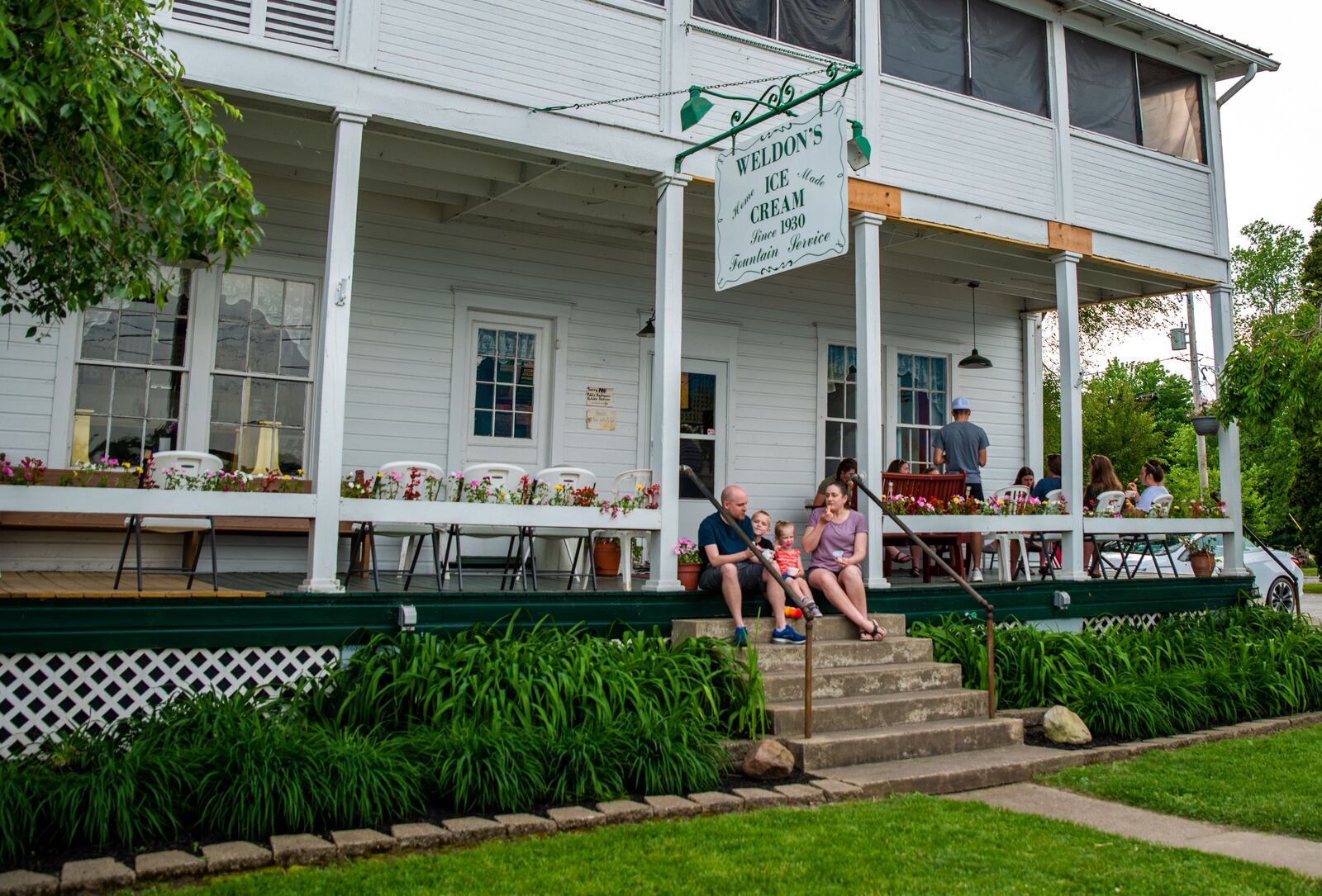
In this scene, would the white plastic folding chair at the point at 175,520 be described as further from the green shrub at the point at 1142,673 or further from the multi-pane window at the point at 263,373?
the green shrub at the point at 1142,673

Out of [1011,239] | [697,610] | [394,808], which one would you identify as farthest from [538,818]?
[1011,239]

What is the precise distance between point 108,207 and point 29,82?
563mm

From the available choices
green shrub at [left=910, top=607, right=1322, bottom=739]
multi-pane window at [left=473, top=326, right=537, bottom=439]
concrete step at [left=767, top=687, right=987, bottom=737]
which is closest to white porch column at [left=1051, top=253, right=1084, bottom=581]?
green shrub at [left=910, top=607, right=1322, bottom=739]

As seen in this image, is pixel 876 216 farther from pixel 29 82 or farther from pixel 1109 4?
pixel 29 82

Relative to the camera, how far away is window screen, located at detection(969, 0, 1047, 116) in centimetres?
1010

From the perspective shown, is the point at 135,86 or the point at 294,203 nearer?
the point at 135,86

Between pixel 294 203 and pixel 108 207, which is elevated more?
pixel 294 203

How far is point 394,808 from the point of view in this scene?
503cm

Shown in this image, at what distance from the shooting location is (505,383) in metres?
9.90

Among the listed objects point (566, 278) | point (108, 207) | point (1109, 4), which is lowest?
point (108, 207)

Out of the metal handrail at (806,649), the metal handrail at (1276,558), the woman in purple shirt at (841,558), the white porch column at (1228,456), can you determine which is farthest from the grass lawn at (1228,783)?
the metal handrail at (1276,558)

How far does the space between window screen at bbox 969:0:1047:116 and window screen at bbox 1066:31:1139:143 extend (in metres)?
0.50

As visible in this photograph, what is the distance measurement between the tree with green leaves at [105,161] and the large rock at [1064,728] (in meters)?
5.76

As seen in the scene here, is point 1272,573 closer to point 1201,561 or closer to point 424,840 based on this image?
point 1201,561
